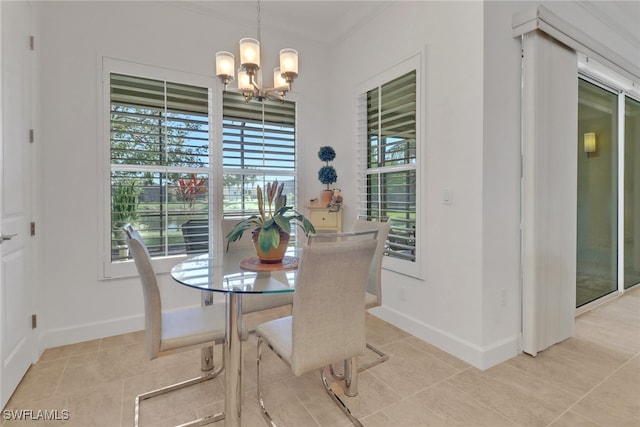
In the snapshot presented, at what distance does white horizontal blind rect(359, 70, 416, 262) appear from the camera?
9.02 ft

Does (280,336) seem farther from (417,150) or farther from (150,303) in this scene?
(417,150)

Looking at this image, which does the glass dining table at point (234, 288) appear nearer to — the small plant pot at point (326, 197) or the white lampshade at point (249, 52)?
the white lampshade at point (249, 52)

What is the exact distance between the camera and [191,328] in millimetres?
1618

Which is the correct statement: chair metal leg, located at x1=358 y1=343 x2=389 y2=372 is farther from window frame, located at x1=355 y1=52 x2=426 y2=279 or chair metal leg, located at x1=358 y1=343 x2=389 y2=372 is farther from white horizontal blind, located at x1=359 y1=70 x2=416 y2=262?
white horizontal blind, located at x1=359 y1=70 x2=416 y2=262

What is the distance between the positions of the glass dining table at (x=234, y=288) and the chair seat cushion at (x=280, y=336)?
0.13 m

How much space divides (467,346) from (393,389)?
693 mm

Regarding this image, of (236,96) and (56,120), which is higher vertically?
(236,96)

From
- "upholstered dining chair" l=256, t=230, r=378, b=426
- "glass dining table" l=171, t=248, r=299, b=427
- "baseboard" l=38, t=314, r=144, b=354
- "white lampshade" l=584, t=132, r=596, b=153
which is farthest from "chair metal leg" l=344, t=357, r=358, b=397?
"white lampshade" l=584, t=132, r=596, b=153

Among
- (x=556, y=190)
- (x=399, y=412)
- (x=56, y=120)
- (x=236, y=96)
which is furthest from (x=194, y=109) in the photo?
(x=556, y=190)

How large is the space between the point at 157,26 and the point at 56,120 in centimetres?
122

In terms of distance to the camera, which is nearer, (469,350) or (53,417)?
(53,417)

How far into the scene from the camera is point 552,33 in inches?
86.3

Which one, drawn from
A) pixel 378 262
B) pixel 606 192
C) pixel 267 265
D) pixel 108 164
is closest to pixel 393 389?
pixel 378 262

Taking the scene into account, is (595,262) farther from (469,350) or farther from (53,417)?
(53,417)
